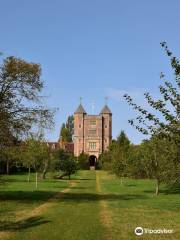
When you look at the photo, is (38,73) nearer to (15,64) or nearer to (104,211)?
(15,64)

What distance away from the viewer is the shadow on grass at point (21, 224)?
55.3 feet

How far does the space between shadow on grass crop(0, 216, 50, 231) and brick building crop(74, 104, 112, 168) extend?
13141cm

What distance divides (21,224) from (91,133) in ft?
446

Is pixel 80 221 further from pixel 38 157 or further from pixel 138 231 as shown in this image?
pixel 38 157

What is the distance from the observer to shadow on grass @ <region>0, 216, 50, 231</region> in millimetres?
16841

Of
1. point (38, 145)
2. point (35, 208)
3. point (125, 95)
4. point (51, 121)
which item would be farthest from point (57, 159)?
point (125, 95)

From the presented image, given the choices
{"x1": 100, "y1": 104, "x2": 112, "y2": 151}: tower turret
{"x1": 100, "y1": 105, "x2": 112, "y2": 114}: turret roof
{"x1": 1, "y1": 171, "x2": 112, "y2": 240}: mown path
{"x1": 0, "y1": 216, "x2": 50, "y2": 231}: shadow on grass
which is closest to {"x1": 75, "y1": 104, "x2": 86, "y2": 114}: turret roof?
{"x1": 100, "y1": 104, "x2": 112, "y2": 151}: tower turret

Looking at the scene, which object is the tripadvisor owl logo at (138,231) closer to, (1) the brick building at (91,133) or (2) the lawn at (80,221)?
(2) the lawn at (80,221)

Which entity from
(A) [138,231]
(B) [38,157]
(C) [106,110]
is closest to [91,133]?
(C) [106,110]

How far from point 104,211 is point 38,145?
32.3m

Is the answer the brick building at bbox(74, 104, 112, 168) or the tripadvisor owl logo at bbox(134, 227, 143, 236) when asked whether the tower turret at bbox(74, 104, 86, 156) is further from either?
the tripadvisor owl logo at bbox(134, 227, 143, 236)

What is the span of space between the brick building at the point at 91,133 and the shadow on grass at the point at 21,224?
431 feet

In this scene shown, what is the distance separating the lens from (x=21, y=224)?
17.9 meters

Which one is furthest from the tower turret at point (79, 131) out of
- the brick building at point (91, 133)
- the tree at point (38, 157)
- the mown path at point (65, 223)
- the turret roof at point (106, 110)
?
the mown path at point (65, 223)
